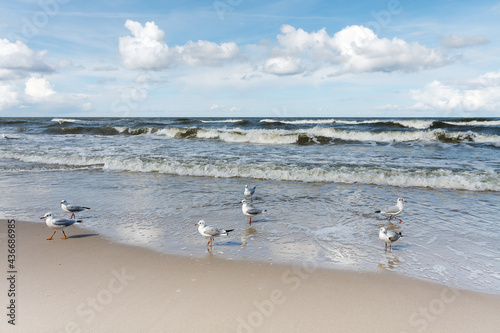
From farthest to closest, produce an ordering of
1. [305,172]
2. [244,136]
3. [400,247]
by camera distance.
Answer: [244,136], [305,172], [400,247]

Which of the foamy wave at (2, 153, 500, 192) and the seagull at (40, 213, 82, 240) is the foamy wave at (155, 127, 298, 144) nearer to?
the foamy wave at (2, 153, 500, 192)

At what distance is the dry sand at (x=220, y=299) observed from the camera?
3314mm

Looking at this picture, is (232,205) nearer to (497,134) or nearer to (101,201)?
(101,201)

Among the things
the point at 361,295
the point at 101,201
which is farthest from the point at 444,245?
the point at 101,201

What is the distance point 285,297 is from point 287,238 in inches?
84.1

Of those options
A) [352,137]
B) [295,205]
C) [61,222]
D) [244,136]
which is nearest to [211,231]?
[61,222]

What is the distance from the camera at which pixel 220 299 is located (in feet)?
12.4

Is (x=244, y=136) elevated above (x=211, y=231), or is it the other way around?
(x=244, y=136)

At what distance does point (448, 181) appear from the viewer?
1065cm

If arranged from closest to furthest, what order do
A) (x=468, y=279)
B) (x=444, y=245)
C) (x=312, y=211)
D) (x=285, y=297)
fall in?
(x=285, y=297), (x=468, y=279), (x=444, y=245), (x=312, y=211)

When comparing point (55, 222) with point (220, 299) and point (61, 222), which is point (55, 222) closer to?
point (61, 222)

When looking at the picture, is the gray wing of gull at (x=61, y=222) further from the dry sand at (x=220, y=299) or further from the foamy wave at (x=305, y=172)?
the foamy wave at (x=305, y=172)

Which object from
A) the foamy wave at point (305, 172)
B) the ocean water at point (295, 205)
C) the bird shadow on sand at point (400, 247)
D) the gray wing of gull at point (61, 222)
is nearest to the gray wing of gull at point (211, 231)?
the ocean water at point (295, 205)

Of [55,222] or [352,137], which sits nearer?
[55,222]
